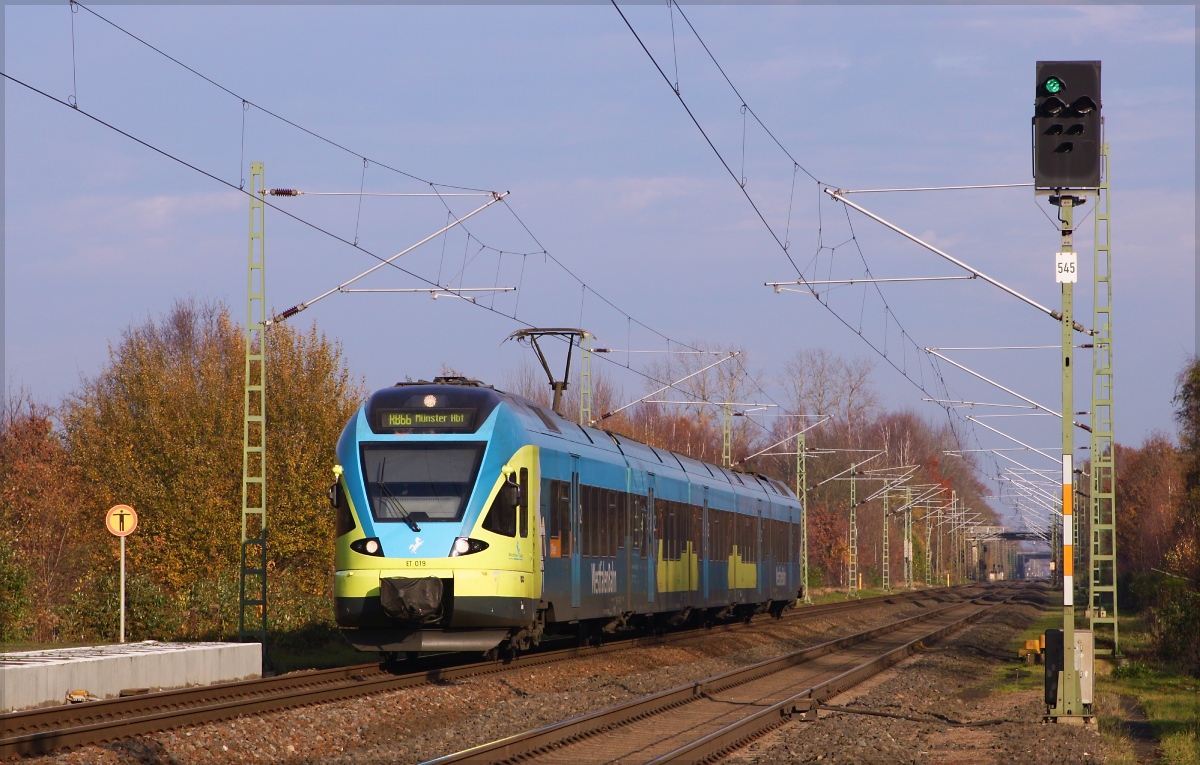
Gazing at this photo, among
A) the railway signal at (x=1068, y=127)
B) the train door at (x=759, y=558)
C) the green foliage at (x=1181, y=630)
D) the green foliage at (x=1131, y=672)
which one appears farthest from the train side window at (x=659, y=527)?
the railway signal at (x=1068, y=127)

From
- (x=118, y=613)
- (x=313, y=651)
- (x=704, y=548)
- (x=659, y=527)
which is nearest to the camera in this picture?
(x=313, y=651)

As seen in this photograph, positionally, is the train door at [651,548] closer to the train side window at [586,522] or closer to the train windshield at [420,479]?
the train side window at [586,522]

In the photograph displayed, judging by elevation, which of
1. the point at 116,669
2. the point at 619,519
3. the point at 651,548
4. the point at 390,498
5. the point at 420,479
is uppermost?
the point at 420,479

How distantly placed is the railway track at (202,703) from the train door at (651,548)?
387cm

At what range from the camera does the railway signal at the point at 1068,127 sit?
1354 centimetres

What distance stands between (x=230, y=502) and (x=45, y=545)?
5.79m

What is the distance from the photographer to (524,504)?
18125 mm

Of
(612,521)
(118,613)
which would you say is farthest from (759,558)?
(118,613)

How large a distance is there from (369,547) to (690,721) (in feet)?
15.9

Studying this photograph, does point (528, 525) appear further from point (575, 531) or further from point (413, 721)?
point (413, 721)

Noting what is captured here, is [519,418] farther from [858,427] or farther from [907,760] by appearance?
[858,427]

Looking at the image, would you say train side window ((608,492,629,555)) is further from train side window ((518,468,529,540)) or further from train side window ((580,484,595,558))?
train side window ((518,468,529,540))

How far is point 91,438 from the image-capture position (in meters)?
48.2

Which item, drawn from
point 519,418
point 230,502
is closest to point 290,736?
point 519,418
